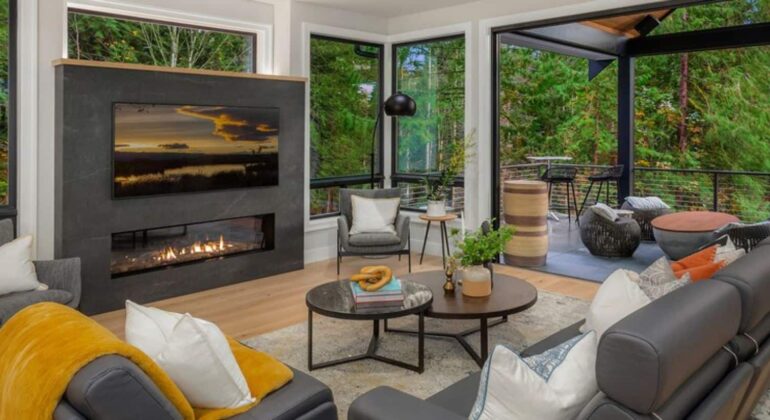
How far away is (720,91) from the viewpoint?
8.67m

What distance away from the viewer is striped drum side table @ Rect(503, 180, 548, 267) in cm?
582

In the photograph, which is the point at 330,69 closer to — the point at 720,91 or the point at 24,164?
the point at 24,164

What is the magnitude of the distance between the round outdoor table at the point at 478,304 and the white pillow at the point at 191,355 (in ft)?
5.33

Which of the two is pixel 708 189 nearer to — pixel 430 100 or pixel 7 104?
pixel 430 100

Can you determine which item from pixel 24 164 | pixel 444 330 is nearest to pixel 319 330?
pixel 444 330

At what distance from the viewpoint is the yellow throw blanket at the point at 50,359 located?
A: 1.39 meters

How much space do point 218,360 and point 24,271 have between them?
8.56 feet

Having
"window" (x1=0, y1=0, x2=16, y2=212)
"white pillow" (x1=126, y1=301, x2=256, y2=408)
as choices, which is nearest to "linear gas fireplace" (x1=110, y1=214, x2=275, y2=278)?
"window" (x1=0, y1=0, x2=16, y2=212)

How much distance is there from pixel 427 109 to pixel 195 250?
120 inches

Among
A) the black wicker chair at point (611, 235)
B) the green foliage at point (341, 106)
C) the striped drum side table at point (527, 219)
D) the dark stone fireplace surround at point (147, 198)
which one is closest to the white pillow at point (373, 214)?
the dark stone fireplace surround at point (147, 198)

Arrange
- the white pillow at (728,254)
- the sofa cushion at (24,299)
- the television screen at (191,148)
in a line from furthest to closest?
the television screen at (191,148) < the sofa cushion at (24,299) < the white pillow at (728,254)

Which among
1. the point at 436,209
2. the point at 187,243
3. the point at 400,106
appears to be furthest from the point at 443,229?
the point at 187,243

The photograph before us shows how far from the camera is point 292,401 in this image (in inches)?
73.6

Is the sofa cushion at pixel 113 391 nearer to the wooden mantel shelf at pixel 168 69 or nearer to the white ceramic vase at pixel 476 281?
the white ceramic vase at pixel 476 281
